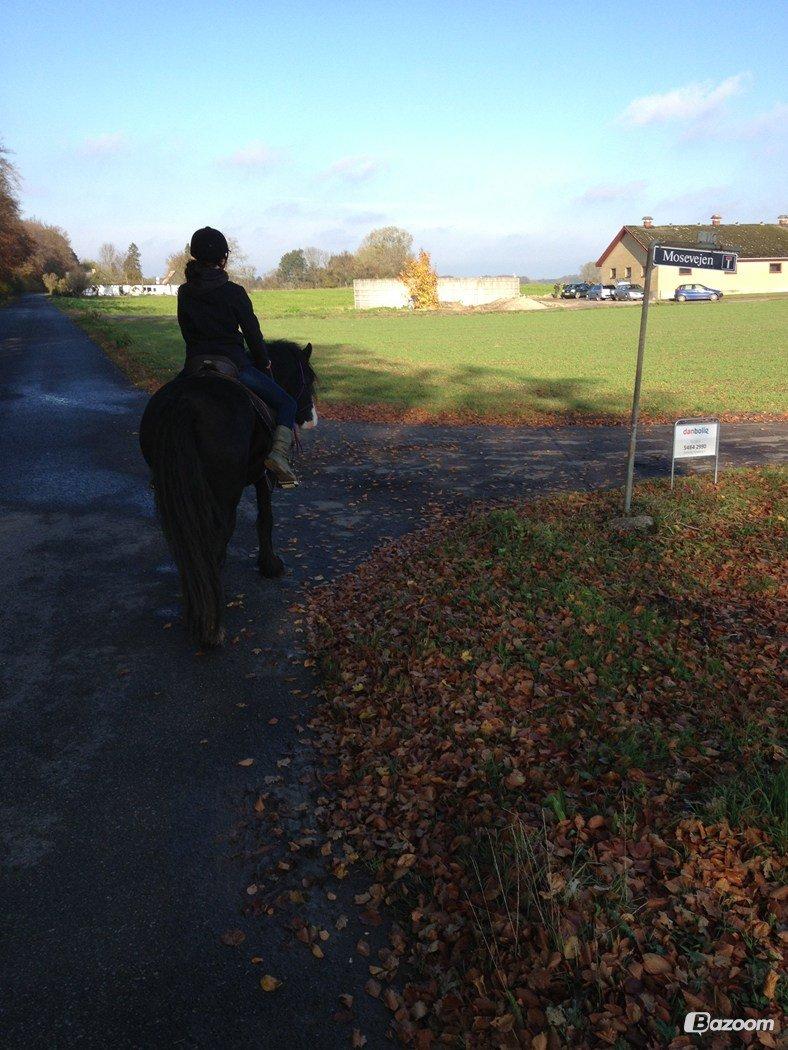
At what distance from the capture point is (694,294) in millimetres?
72000

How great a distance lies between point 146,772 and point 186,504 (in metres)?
1.94

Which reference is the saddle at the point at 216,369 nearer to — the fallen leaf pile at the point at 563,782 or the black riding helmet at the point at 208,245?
the black riding helmet at the point at 208,245

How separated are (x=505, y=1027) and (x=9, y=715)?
3725mm

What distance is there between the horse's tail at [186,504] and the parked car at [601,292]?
79.3 metres

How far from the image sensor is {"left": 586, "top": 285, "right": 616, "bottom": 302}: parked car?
7738 centimetres

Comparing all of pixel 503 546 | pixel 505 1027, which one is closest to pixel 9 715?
pixel 505 1027

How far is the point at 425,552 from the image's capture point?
25.8 feet

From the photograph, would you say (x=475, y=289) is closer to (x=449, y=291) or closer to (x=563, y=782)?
(x=449, y=291)

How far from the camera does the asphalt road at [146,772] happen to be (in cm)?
289

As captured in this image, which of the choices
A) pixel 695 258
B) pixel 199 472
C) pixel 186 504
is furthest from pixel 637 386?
pixel 186 504

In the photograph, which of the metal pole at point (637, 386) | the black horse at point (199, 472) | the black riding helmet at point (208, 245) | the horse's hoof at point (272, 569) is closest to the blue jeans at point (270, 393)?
the black horse at point (199, 472)

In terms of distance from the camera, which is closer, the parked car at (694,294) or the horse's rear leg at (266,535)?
the horse's rear leg at (266,535)

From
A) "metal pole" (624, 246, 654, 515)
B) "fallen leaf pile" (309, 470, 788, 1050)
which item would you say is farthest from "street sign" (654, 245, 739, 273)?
"fallen leaf pile" (309, 470, 788, 1050)

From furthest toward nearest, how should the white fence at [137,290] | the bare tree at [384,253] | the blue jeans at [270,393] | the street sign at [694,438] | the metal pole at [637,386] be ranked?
the white fence at [137,290] → the bare tree at [384,253] → the street sign at [694,438] → the metal pole at [637,386] → the blue jeans at [270,393]
